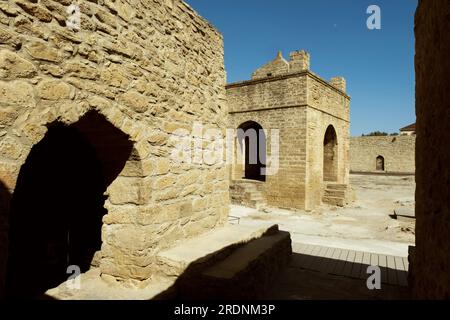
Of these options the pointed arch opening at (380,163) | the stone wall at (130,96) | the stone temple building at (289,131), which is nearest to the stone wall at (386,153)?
the pointed arch opening at (380,163)

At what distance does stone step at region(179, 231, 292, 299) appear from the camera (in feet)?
10.7

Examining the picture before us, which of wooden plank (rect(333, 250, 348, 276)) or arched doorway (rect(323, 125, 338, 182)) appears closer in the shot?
wooden plank (rect(333, 250, 348, 276))

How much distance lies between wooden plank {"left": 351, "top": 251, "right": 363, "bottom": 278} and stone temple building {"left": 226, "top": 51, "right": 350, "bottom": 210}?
5.42m

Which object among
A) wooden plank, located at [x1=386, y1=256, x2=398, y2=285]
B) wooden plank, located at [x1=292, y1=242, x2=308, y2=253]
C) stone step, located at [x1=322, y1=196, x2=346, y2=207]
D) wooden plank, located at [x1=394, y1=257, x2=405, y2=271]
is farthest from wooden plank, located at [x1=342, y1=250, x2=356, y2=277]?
stone step, located at [x1=322, y1=196, x2=346, y2=207]

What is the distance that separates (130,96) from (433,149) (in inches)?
107

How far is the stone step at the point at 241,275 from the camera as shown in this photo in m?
3.25

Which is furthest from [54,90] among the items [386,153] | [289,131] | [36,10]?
[386,153]

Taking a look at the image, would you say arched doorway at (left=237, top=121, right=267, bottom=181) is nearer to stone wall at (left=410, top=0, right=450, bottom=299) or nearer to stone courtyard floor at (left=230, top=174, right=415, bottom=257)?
stone courtyard floor at (left=230, top=174, right=415, bottom=257)

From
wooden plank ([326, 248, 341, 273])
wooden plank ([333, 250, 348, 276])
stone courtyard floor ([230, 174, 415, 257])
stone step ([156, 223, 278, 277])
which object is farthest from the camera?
stone courtyard floor ([230, 174, 415, 257])

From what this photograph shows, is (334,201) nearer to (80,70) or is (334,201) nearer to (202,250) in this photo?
(202,250)

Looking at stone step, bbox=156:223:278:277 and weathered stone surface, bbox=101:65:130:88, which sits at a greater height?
weathered stone surface, bbox=101:65:130:88

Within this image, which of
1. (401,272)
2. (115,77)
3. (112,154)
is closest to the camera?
(115,77)

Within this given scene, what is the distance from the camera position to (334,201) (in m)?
12.4

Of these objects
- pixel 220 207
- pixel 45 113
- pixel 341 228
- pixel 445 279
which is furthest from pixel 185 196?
pixel 341 228
